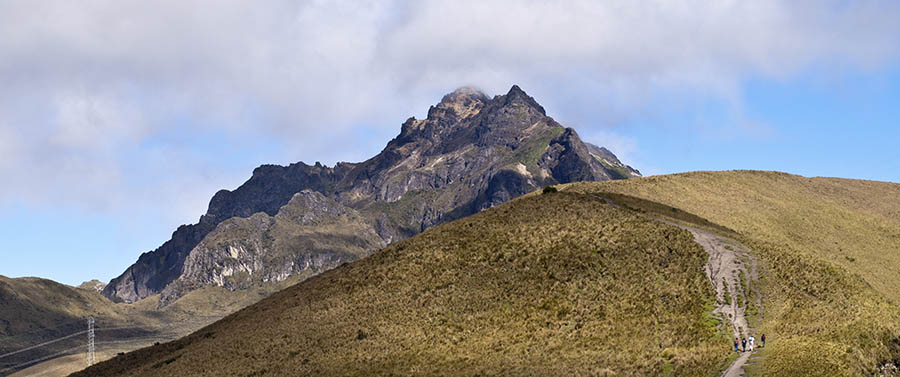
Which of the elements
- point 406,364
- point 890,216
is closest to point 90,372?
point 406,364

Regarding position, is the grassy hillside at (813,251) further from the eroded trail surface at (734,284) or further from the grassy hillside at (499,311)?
the grassy hillside at (499,311)

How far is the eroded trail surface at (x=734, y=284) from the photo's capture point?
234 ft

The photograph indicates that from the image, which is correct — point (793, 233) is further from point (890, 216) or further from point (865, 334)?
point (865, 334)

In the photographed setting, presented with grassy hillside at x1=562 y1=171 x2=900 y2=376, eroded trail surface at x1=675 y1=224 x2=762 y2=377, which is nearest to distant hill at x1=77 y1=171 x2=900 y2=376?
grassy hillside at x1=562 y1=171 x2=900 y2=376

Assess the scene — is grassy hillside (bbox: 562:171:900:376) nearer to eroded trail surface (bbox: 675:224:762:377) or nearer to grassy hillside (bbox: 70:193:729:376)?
eroded trail surface (bbox: 675:224:762:377)

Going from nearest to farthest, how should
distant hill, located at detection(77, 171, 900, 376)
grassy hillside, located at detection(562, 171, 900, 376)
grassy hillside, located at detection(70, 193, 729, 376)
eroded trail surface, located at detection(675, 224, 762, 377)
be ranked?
grassy hillside, located at detection(562, 171, 900, 376)
distant hill, located at detection(77, 171, 900, 376)
eroded trail surface, located at detection(675, 224, 762, 377)
grassy hillside, located at detection(70, 193, 729, 376)

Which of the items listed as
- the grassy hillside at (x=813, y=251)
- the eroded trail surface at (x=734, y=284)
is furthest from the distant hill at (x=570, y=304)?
the eroded trail surface at (x=734, y=284)

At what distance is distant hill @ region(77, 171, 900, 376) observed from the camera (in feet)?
226

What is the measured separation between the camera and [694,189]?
15362 cm

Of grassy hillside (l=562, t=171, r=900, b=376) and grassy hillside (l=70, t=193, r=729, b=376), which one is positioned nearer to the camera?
grassy hillside (l=562, t=171, r=900, b=376)

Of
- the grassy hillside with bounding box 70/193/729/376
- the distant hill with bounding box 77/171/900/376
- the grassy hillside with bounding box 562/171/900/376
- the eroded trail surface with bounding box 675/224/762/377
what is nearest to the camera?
the grassy hillside with bounding box 562/171/900/376

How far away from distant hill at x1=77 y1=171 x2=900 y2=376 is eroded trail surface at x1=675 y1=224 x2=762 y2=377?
54.0 inches

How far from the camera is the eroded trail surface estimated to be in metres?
71.4

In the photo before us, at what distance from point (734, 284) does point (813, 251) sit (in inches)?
1882
